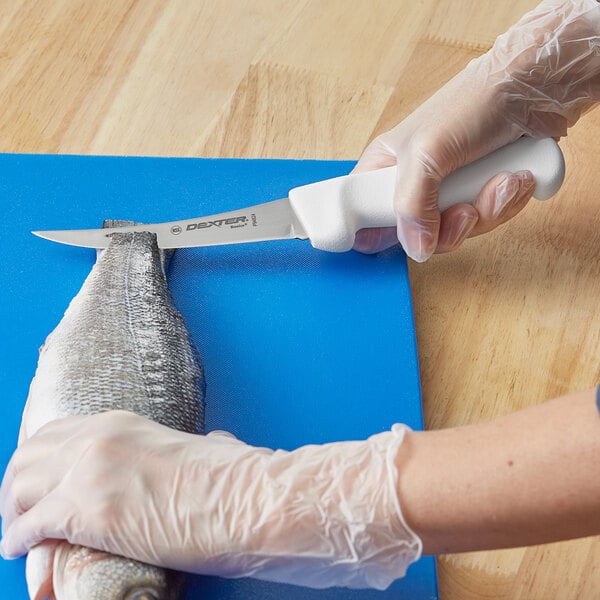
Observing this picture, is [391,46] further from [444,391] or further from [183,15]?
[444,391]

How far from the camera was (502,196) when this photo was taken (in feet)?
4.77

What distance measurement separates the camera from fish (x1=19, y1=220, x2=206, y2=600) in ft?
3.37

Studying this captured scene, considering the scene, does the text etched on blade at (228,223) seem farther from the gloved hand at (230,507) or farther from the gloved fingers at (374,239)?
the gloved hand at (230,507)

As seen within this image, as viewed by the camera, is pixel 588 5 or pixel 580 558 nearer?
pixel 580 558

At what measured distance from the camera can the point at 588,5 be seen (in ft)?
4.90

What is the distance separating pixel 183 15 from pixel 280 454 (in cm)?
124

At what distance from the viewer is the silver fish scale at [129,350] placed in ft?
3.89

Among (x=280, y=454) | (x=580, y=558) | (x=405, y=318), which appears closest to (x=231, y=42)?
(x=405, y=318)

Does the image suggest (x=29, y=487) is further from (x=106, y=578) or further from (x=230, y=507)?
(x=230, y=507)

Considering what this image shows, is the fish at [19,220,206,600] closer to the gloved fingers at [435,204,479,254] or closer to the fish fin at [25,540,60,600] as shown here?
the fish fin at [25,540,60,600]

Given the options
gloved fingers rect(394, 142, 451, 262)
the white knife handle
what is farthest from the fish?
gloved fingers rect(394, 142, 451, 262)

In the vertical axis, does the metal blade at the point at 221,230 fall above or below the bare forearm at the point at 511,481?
above

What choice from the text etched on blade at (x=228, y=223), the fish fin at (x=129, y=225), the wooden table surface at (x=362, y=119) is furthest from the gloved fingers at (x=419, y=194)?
the fish fin at (x=129, y=225)

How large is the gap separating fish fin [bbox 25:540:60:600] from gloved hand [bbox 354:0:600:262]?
2.47 feet
